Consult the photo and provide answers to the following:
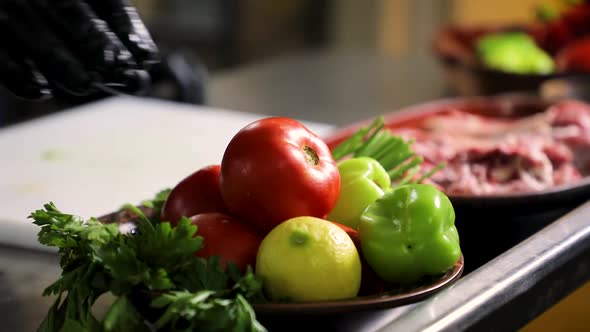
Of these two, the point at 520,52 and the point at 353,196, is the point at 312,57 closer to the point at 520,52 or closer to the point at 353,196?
the point at 520,52

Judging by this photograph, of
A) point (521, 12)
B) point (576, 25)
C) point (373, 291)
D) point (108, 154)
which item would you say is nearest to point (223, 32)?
point (521, 12)

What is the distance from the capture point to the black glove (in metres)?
0.88

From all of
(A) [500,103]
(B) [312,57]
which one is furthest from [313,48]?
(A) [500,103]

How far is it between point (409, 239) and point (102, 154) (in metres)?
0.99

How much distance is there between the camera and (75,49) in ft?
3.03

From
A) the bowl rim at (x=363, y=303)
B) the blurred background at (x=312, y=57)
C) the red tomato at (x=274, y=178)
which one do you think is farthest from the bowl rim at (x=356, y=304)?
the blurred background at (x=312, y=57)

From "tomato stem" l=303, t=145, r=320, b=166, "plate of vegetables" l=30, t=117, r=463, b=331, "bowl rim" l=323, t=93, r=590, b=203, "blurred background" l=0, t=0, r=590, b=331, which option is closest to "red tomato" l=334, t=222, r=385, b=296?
"plate of vegetables" l=30, t=117, r=463, b=331

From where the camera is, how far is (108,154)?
167 centimetres

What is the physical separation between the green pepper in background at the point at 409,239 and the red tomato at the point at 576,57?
1559mm

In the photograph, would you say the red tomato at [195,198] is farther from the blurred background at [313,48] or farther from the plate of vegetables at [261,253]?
the blurred background at [313,48]

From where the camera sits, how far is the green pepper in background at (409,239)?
0.79 m

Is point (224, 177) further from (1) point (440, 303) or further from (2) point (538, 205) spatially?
(2) point (538, 205)

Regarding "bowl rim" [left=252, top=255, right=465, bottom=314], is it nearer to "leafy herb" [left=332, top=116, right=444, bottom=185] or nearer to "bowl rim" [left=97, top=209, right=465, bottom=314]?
"bowl rim" [left=97, top=209, right=465, bottom=314]

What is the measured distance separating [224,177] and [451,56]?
1.57 metres
